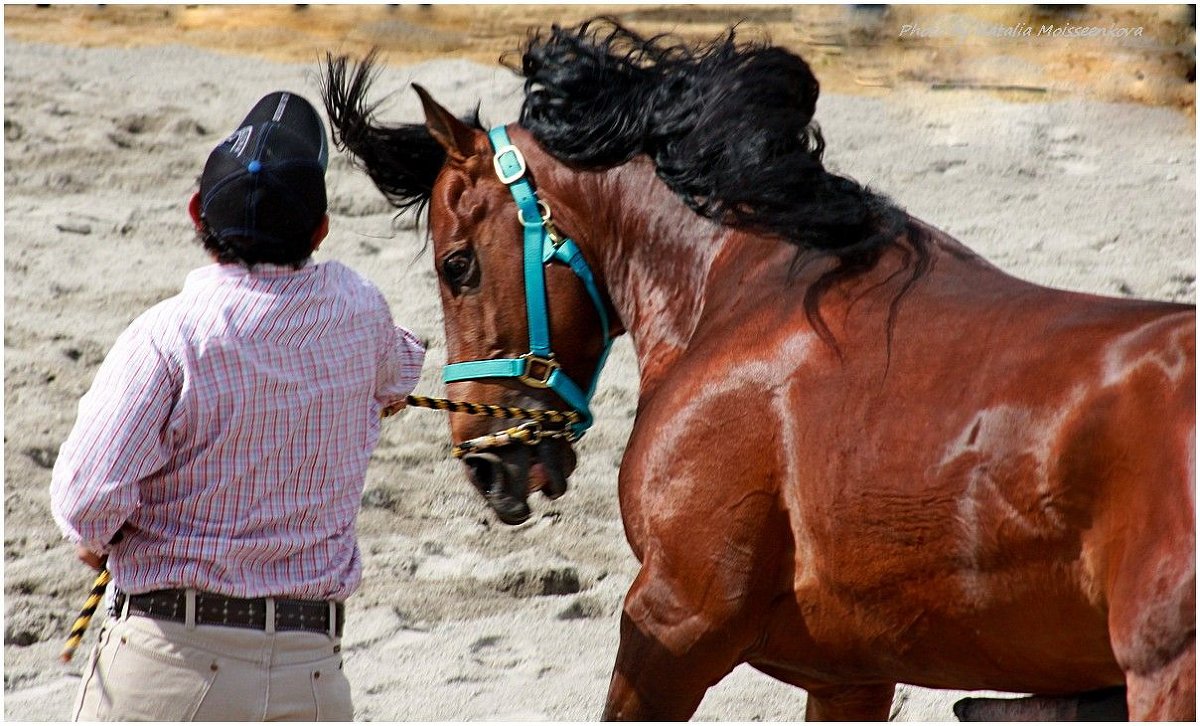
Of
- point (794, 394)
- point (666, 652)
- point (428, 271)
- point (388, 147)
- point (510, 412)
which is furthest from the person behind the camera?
point (428, 271)

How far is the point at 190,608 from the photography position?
2.21 meters

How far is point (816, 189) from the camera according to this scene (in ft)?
9.95

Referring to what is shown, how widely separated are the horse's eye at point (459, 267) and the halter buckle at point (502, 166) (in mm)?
184

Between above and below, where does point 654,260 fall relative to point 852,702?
above

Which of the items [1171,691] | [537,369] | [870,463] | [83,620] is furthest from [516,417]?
[1171,691]

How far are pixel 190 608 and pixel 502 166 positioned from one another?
53.5 inches

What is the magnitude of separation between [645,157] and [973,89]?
4624 mm

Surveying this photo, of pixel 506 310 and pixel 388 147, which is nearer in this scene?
pixel 506 310

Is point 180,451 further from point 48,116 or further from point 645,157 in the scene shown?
point 48,116

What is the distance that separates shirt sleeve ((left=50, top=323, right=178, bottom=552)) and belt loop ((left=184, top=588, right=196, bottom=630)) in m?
0.15

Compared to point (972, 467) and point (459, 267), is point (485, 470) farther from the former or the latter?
point (972, 467)

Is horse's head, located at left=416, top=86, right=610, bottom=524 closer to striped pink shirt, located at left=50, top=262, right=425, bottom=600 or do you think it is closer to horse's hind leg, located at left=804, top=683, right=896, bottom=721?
horse's hind leg, located at left=804, top=683, right=896, bottom=721

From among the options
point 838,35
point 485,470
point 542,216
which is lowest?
point 838,35

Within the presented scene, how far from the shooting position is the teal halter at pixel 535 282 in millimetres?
3174
